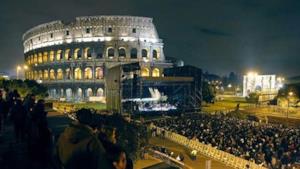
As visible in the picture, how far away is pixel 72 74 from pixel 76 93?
437 centimetres

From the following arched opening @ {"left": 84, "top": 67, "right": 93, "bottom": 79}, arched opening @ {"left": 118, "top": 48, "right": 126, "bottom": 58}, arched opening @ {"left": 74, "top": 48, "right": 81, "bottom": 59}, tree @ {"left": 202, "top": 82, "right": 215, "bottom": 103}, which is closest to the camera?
tree @ {"left": 202, "top": 82, "right": 215, "bottom": 103}

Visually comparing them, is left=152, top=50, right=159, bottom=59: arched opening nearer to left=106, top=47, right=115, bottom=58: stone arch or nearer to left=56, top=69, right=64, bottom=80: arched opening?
left=106, top=47, right=115, bottom=58: stone arch

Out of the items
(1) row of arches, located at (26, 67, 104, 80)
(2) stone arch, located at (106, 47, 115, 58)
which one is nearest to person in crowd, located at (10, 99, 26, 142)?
(1) row of arches, located at (26, 67, 104, 80)

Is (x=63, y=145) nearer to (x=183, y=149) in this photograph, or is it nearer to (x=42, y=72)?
(x=183, y=149)

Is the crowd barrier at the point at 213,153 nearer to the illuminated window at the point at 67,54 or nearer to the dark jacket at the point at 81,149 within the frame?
the dark jacket at the point at 81,149

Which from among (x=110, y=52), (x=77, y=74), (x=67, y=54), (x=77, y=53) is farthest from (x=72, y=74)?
(x=110, y=52)

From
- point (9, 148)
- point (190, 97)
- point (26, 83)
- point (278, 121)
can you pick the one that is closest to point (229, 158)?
point (9, 148)

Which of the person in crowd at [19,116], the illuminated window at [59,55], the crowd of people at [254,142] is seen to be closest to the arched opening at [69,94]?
the illuminated window at [59,55]

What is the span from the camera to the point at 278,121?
42.7m

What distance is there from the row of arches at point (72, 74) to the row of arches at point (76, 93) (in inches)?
106

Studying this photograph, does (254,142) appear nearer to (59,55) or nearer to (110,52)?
(110,52)

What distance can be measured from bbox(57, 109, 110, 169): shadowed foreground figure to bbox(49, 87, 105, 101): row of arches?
6869cm

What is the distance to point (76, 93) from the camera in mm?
74125

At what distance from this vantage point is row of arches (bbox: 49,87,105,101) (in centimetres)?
7238
